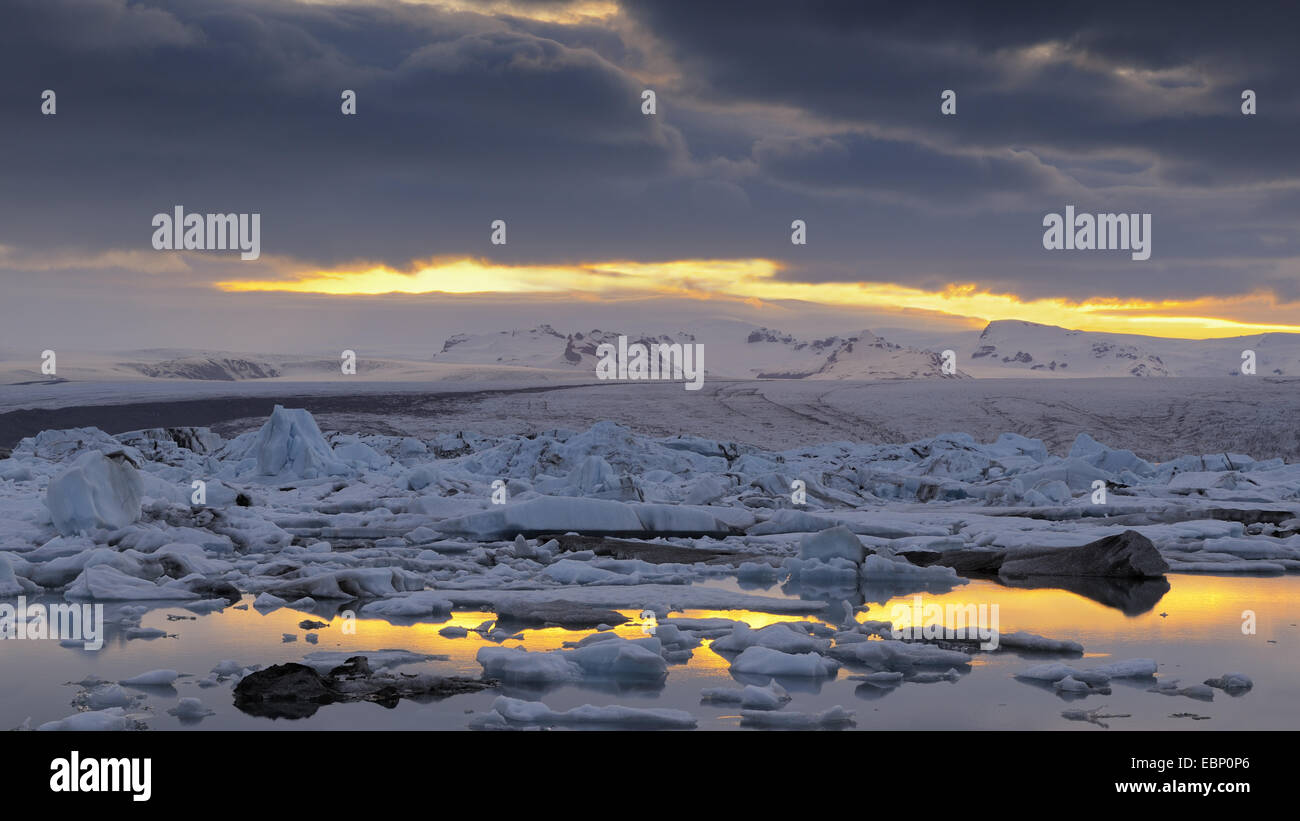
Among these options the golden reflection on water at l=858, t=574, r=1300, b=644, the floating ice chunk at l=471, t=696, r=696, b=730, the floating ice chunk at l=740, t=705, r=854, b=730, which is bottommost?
the golden reflection on water at l=858, t=574, r=1300, b=644

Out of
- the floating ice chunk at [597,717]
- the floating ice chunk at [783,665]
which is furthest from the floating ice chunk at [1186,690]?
the floating ice chunk at [597,717]

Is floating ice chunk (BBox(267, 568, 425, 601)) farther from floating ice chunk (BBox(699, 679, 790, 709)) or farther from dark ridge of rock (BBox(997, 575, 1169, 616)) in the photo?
dark ridge of rock (BBox(997, 575, 1169, 616))

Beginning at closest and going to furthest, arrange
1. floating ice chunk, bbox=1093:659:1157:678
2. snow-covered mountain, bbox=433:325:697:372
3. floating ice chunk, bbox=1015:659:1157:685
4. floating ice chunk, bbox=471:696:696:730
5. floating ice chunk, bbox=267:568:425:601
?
floating ice chunk, bbox=471:696:696:730 → floating ice chunk, bbox=1015:659:1157:685 → floating ice chunk, bbox=1093:659:1157:678 → floating ice chunk, bbox=267:568:425:601 → snow-covered mountain, bbox=433:325:697:372

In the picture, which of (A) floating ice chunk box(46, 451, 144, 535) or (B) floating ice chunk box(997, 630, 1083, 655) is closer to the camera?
(B) floating ice chunk box(997, 630, 1083, 655)

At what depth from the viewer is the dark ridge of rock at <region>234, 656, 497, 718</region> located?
19.8ft

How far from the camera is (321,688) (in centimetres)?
628

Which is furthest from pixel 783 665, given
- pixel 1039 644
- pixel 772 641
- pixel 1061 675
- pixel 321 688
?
pixel 321 688

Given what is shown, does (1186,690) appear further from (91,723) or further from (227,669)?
(91,723)

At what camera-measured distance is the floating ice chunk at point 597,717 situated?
5.63m

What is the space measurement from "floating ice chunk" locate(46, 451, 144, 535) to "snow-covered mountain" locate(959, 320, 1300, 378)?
110 metres

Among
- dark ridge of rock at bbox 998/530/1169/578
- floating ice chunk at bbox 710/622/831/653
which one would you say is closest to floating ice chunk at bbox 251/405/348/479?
dark ridge of rock at bbox 998/530/1169/578

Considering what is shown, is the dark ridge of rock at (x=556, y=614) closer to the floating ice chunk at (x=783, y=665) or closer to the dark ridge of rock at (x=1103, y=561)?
the floating ice chunk at (x=783, y=665)
